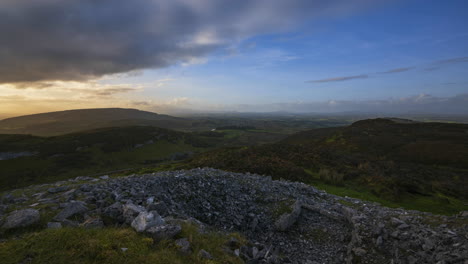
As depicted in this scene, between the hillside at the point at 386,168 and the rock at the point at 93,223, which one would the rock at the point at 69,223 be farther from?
the hillside at the point at 386,168

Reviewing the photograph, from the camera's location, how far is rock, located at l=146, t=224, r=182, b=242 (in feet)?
24.9

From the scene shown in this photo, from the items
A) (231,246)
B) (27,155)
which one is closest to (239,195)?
(231,246)

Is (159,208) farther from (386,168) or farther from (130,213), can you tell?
(386,168)

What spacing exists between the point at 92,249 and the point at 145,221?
6.64ft

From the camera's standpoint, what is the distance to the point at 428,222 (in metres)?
11.7

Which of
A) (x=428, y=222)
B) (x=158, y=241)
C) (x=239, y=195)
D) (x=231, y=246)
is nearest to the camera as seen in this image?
(x=158, y=241)

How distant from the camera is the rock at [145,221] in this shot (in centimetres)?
789

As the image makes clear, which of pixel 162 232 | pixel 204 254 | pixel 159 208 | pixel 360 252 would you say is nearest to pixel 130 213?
pixel 159 208

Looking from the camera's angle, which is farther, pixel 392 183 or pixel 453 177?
pixel 453 177

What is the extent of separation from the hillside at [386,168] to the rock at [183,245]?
20463 millimetres

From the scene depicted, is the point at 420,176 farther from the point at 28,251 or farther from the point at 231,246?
the point at 28,251

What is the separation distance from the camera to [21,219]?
7.80 meters

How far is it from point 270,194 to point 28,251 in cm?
1483

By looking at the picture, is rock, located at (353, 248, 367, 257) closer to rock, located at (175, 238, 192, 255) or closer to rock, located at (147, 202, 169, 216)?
rock, located at (175, 238, 192, 255)
